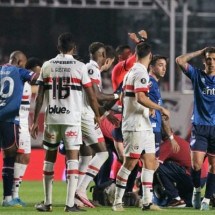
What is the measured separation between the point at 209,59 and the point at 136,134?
1.53 meters

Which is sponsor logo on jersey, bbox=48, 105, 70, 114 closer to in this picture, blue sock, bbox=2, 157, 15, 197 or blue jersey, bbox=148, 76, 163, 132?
blue sock, bbox=2, 157, 15, 197

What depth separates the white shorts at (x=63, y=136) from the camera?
14.4 meters

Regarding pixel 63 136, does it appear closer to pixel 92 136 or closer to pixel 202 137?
pixel 92 136

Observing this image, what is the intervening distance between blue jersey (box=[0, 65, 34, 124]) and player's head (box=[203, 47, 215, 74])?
7.61 feet

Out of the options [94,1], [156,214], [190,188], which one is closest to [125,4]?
[94,1]

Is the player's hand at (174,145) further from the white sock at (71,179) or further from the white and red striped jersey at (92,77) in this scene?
the white sock at (71,179)

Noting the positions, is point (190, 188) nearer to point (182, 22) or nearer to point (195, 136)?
point (195, 136)

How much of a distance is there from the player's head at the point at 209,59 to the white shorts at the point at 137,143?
131 cm

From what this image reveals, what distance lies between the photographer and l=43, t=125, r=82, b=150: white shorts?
14383 millimetres

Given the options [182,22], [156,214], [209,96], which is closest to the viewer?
[156,214]

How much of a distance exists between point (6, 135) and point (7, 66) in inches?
35.4

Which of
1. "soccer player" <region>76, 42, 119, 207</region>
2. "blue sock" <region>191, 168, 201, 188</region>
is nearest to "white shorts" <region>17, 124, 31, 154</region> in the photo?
"soccer player" <region>76, 42, 119, 207</region>

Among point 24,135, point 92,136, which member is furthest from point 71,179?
point 24,135

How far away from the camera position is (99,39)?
31859mm
